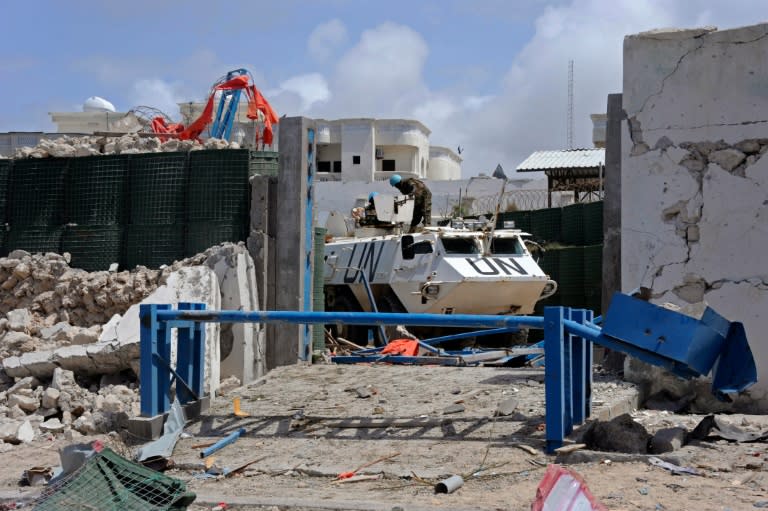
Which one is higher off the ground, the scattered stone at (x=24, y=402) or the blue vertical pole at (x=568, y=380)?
the blue vertical pole at (x=568, y=380)

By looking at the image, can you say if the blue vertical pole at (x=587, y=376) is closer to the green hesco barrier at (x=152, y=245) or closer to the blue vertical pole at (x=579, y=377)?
the blue vertical pole at (x=579, y=377)

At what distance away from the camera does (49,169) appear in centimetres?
1005

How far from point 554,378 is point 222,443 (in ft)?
7.28

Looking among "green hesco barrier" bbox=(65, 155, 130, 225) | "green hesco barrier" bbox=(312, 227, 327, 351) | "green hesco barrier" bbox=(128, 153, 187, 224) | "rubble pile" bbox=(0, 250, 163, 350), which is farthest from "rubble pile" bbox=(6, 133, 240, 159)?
"green hesco barrier" bbox=(312, 227, 327, 351)

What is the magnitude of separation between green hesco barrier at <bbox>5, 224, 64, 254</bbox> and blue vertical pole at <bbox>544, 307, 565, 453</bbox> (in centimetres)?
592

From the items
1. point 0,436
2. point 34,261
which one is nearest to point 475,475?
point 0,436

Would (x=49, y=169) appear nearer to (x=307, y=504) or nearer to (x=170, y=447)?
(x=170, y=447)

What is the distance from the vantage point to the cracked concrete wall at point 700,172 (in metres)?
7.26

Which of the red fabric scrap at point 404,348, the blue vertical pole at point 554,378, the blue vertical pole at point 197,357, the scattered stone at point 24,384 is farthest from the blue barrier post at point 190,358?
the red fabric scrap at point 404,348

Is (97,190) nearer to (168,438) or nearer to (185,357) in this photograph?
(185,357)

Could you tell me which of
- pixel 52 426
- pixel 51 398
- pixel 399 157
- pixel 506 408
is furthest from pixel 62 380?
pixel 399 157

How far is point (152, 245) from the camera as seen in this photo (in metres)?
9.48

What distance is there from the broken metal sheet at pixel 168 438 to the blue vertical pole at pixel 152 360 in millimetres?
104

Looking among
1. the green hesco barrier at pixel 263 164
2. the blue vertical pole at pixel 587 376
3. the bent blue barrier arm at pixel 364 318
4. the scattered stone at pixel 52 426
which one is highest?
the green hesco barrier at pixel 263 164
